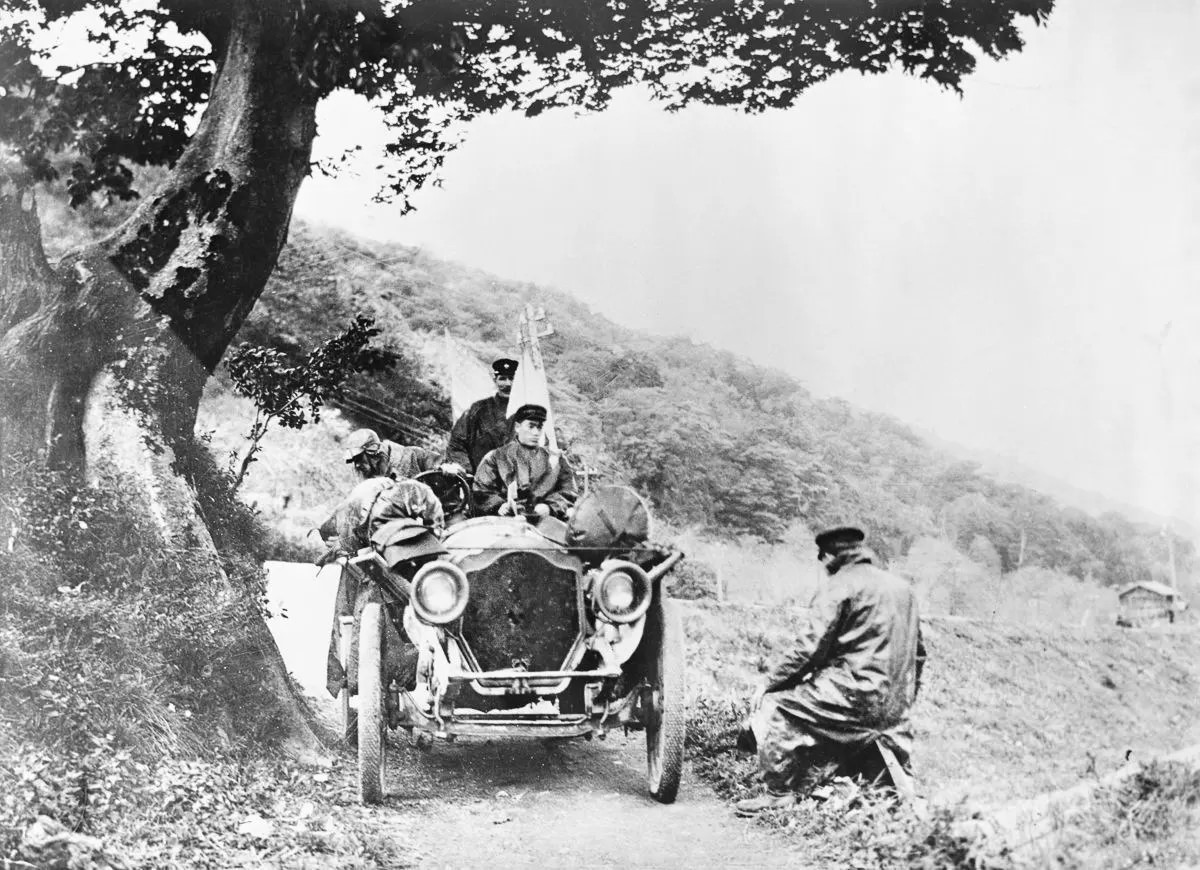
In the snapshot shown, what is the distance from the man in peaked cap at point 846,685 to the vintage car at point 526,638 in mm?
425

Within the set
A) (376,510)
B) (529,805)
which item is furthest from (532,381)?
(529,805)

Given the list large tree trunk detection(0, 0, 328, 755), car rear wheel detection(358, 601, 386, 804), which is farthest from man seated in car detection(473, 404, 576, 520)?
large tree trunk detection(0, 0, 328, 755)

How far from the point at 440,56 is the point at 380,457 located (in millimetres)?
2095

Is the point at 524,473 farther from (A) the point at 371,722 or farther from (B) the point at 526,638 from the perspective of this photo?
(A) the point at 371,722

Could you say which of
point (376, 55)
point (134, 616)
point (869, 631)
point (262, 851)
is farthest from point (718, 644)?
point (376, 55)

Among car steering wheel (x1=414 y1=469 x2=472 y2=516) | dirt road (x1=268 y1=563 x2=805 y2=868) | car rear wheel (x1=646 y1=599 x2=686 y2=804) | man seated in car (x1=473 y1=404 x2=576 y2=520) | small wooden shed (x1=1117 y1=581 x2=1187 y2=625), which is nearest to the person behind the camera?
dirt road (x1=268 y1=563 x2=805 y2=868)

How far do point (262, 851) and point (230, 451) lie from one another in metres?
1.84

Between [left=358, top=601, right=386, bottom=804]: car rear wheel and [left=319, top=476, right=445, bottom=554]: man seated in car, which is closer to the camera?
[left=358, top=601, right=386, bottom=804]: car rear wheel

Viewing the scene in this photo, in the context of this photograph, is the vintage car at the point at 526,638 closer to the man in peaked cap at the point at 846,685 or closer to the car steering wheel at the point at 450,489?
the man in peaked cap at the point at 846,685

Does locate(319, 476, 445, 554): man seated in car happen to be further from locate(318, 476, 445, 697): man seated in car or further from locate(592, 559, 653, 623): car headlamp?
locate(592, 559, 653, 623): car headlamp

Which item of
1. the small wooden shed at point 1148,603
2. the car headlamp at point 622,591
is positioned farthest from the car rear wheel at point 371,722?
the small wooden shed at point 1148,603

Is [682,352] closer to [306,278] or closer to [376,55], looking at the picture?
[306,278]

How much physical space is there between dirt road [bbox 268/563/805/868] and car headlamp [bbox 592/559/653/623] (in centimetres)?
81

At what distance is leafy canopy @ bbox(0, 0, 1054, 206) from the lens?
184 inches
